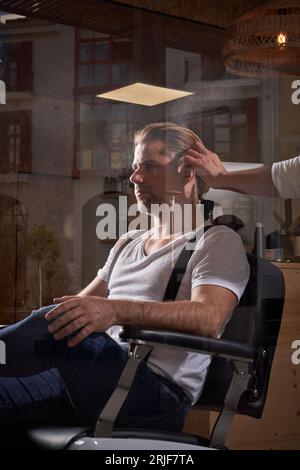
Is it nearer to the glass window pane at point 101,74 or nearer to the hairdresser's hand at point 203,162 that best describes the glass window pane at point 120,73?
the glass window pane at point 101,74

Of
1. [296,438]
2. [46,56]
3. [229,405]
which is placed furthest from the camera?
[296,438]

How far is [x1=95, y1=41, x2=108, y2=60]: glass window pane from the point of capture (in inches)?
94.7

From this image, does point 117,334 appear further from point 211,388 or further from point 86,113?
point 86,113

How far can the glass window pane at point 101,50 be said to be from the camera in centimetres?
241

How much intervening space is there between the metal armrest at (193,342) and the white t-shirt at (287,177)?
546 mm

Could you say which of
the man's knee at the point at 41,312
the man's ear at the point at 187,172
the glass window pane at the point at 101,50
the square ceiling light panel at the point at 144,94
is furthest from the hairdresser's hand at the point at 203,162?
the man's knee at the point at 41,312

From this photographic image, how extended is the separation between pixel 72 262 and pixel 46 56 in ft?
1.94

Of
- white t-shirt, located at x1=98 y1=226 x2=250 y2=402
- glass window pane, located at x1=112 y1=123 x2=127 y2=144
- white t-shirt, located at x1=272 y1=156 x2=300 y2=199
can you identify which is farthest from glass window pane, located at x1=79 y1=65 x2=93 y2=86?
white t-shirt, located at x1=272 y1=156 x2=300 y2=199

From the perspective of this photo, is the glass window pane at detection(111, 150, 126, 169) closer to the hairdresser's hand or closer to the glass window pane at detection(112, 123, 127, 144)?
the glass window pane at detection(112, 123, 127, 144)

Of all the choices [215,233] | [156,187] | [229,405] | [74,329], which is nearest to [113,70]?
[156,187]

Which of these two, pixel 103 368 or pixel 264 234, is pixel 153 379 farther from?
pixel 264 234

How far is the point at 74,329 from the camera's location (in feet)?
7.41

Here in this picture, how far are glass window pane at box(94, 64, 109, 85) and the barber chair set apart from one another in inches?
26.3

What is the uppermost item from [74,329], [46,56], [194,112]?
[46,56]
